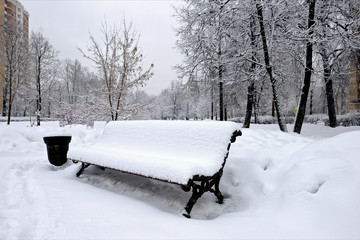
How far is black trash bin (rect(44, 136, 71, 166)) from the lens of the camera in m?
4.47

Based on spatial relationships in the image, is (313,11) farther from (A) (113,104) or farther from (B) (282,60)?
(A) (113,104)

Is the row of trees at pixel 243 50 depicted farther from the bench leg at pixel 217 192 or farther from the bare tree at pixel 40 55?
the bare tree at pixel 40 55

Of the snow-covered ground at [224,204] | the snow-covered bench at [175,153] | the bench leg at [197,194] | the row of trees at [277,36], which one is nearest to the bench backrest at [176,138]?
the snow-covered bench at [175,153]

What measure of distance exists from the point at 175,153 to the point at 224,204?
107 centimetres

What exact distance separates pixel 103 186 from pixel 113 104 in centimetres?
462

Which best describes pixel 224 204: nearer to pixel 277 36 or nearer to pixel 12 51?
pixel 277 36

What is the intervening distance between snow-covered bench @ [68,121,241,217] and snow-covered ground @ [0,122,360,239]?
390mm

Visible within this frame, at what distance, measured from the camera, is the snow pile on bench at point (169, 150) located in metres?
2.53

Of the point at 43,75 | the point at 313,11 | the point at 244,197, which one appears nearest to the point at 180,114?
the point at 43,75

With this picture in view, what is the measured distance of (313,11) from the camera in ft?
21.1

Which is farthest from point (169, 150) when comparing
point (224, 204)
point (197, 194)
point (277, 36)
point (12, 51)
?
point (12, 51)

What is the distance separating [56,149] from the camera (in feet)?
14.8

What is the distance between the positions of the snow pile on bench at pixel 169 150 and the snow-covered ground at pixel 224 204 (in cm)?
51

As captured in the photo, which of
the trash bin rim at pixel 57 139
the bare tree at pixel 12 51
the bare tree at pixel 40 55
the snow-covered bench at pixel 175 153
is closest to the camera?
the snow-covered bench at pixel 175 153
